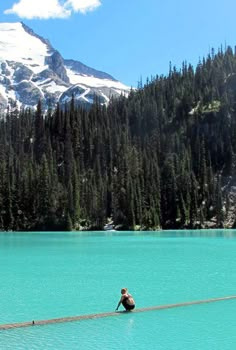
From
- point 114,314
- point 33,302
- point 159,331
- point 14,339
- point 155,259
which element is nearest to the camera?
point 14,339

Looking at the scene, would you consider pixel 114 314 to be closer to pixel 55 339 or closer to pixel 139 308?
pixel 139 308

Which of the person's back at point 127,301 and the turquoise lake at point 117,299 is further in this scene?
the person's back at point 127,301

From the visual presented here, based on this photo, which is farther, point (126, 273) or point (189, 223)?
point (189, 223)

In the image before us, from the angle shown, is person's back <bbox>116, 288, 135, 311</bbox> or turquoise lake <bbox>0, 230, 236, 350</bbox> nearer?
turquoise lake <bbox>0, 230, 236, 350</bbox>

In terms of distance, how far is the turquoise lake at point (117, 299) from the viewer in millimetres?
23484

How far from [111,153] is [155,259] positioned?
139 metres

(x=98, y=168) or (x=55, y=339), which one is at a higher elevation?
(x=98, y=168)

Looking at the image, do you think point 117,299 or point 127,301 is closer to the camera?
point 127,301

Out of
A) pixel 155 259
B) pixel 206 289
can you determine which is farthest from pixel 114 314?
pixel 155 259

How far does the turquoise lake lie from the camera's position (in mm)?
23484

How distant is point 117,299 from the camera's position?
3384 cm

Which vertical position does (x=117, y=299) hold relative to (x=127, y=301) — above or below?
below

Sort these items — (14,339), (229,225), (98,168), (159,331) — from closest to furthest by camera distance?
(14,339)
(159,331)
(229,225)
(98,168)

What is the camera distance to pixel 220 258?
62219mm
